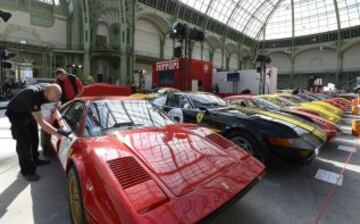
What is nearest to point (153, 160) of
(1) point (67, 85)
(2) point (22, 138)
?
(2) point (22, 138)

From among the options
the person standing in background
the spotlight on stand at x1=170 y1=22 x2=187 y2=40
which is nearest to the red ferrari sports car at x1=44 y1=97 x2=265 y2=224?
the person standing in background

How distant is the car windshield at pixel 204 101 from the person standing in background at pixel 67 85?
8.19ft

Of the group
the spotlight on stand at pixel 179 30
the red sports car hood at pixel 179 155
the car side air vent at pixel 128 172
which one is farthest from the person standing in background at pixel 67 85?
the spotlight on stand at pixel 179 30

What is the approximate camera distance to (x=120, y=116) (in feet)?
9.89

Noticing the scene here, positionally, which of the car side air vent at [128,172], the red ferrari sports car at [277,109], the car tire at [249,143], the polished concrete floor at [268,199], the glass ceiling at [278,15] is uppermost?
the glass ceiling at [278,15]

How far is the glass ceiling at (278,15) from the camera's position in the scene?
37.5 meters

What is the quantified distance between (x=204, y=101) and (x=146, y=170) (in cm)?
374

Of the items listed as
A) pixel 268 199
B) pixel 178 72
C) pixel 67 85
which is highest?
pixel 178 72

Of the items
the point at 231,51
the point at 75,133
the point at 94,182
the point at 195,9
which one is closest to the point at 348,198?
the point at 94,182

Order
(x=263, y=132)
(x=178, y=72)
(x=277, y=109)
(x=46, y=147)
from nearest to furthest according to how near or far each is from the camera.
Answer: (x=263, y=132)
(x=46, y=147)
(x=277, y=109)
(x=178, y=72)

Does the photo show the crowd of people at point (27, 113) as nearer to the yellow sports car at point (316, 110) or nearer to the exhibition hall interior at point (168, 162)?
the exhibition hall interior at point (168, 162)

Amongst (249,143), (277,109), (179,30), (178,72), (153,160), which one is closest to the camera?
(153,160)

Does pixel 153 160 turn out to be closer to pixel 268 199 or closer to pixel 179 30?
pixel 268 199

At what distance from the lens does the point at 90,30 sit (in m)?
28.6
